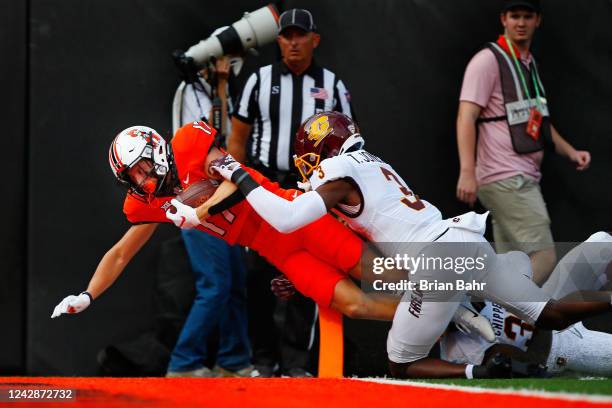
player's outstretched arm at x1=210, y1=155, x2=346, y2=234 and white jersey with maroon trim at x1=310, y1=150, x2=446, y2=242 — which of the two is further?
white jersey with maroon trim at x1=310, y1=150, x2=446, y2=242

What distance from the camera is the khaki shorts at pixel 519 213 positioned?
5418 mm

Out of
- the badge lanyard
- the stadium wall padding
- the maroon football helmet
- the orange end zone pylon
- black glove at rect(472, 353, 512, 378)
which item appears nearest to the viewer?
black glove at rect(472, 353, 512, 378)

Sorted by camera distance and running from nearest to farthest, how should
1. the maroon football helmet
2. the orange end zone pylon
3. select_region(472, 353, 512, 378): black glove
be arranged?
select_region(472, 353, 512, 378): black glove → the maroon football helmet → the orange end zone pylon

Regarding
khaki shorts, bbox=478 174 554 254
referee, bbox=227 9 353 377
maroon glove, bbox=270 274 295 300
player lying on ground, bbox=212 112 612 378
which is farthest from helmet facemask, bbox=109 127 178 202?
khaki shorts, bbox=478 174 554 254

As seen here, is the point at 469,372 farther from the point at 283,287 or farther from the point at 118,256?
the point at 118,256

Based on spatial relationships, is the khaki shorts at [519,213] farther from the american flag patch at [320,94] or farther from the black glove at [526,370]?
the black glove at [526,370]

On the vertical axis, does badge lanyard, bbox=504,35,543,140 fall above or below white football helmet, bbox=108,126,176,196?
above

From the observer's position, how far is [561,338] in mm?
4656

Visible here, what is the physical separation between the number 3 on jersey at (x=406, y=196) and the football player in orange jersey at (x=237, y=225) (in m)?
0.29

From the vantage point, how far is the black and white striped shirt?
559cm

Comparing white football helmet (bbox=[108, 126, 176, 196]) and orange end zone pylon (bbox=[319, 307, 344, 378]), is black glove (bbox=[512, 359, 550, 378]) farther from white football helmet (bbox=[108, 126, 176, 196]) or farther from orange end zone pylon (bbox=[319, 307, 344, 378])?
white football helmet (bbox=[108, 126, 176, 196])

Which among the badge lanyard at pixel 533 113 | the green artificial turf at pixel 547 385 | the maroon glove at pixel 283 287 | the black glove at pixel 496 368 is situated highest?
the badge lanyard at pixel 533 113

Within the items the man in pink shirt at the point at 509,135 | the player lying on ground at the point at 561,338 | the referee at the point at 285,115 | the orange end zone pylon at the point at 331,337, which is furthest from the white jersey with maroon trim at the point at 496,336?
the referee at the point at 285,115

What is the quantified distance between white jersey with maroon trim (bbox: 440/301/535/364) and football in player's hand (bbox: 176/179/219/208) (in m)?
1.31
